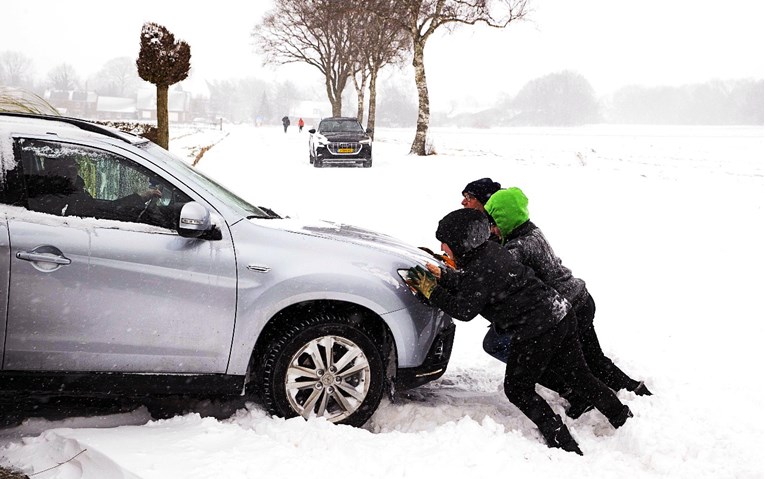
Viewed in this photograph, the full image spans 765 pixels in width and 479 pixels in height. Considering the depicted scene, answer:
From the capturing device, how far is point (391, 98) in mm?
131875

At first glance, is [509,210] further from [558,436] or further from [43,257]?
[43,257]

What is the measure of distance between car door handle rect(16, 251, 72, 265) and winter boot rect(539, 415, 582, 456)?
2.86 metres

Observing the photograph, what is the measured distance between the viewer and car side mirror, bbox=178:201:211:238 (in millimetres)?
3619

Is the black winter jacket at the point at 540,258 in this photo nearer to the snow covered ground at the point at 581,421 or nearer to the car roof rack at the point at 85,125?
the snow covered ground at the point at 581,421

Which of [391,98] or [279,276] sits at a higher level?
[391,98]

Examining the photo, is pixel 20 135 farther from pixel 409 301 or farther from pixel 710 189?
pixel 710 189

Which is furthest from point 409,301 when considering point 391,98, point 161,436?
point 391,98

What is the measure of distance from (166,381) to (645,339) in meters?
4.50

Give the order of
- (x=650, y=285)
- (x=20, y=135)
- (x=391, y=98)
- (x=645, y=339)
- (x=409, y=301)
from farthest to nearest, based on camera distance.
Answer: (x=391, y=98) < (x=650, y=285) < (x=645, y=339) < (x=409, y=301) < (x=20, y=135)

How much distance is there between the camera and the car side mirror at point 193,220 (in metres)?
3.62

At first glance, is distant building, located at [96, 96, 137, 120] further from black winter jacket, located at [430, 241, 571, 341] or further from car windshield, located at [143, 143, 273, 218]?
black winter jacket, located at [430, 241, 571, 341]

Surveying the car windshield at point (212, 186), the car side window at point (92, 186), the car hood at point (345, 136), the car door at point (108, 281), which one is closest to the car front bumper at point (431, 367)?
the car door at point (108, 281)

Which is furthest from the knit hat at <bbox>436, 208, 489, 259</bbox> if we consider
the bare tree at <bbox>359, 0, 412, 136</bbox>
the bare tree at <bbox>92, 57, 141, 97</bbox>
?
the bare tree at <bbox>92, 57, 141, 97</bbox>

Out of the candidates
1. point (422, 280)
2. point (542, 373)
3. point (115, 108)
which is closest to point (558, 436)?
point (542, 373)
